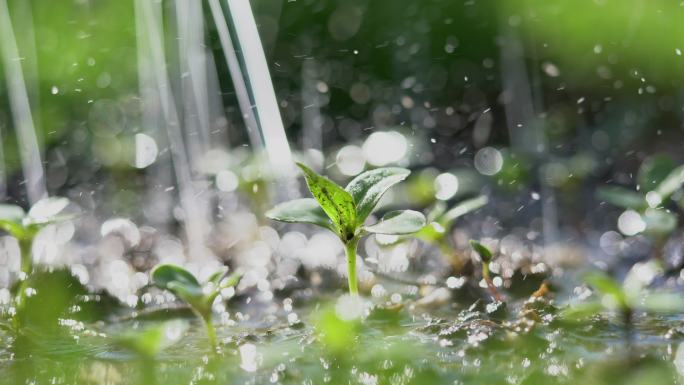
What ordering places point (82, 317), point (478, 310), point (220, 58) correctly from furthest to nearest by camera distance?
point (220, 58) → point (82, 317) → point (478, 310)

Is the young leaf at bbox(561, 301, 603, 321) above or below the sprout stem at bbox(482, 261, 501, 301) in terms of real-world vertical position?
below

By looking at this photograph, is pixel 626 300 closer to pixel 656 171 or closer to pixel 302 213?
pixel 302 213

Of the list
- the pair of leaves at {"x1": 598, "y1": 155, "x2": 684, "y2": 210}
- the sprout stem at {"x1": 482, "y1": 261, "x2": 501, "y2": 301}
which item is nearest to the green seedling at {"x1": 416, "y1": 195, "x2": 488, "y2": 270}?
the sprout stem at {"x1": 482, "y1": 261, "x2": 501, "y2": 301}

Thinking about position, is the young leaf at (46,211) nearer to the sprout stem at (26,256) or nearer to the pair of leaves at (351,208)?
the sprout stem at (26,256)

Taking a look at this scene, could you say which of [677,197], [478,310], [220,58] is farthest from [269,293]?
[220,58]

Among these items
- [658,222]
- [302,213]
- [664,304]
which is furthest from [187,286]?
[658,222]

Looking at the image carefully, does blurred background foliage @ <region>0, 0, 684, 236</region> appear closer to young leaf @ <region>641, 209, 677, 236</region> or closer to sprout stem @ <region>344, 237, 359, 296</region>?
young leaf @ <region>641, 209, 677, 236</region>

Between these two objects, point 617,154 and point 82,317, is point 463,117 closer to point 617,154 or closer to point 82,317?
point 617,154

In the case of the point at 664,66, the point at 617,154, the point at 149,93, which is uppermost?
the point at 149,93
